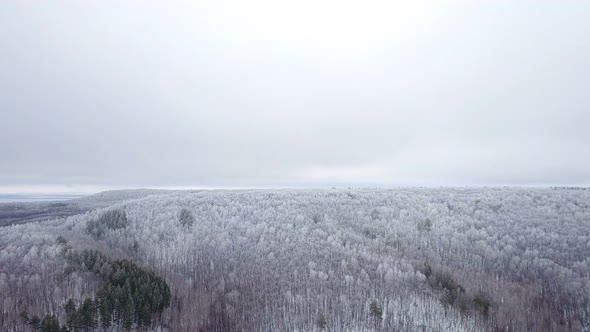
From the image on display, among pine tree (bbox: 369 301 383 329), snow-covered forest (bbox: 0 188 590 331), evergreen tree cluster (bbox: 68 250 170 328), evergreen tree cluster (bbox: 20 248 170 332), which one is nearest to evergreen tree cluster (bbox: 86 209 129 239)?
snow-covered forest (bbox: 0 188 590 331)

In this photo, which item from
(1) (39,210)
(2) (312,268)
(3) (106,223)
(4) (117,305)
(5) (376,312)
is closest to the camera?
(4) (117,305)

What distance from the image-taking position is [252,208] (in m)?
19.0

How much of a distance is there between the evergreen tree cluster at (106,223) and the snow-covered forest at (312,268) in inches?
3.8

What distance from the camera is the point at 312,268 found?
410 inches

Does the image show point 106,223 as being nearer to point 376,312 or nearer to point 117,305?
point 117,305

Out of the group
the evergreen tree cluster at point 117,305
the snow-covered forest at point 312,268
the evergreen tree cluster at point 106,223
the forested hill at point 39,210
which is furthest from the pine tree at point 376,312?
the forested hill at point 39,210

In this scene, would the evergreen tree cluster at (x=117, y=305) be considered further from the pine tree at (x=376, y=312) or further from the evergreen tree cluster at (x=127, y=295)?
the pine tree at (x=376, y=312)

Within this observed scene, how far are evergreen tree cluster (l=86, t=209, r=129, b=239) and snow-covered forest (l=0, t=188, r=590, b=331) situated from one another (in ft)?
0.32

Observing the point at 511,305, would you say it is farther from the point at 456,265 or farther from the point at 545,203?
the point at 545,203

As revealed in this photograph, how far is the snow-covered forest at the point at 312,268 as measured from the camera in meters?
7.12

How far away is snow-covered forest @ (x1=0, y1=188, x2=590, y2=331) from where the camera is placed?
712 cm

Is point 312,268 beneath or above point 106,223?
beneath

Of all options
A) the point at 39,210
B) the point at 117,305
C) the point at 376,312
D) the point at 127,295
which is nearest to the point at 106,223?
the point at 127,295

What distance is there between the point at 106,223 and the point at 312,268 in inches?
494
